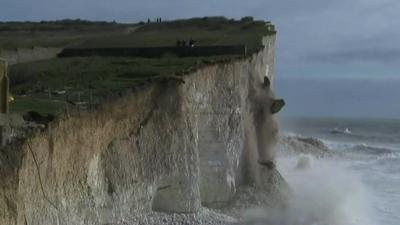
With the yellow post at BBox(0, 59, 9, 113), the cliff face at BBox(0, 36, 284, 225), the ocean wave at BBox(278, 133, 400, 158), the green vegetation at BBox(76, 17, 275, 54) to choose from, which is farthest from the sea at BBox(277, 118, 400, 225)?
the yellow post at BBox(0, 59, 9, 113)

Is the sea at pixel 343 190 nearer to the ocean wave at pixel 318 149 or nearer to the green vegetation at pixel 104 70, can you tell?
the ocean wave at pixel 318 149

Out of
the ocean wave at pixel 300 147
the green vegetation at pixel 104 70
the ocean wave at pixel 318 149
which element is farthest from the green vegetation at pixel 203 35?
the ocean wave at pixel 318 149

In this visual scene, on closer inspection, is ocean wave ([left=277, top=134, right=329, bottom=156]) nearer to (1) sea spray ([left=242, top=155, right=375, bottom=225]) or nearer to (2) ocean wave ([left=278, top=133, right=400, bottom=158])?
(2) ocean wave ([left=278, top=133, right=400, bottom=158])

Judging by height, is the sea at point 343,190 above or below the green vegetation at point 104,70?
below

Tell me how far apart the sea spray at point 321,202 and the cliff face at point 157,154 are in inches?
51.0

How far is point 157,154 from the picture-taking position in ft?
72.0

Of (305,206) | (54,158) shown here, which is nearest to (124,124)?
(54,158)

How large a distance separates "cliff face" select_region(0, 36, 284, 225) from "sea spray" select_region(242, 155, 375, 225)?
130 cm

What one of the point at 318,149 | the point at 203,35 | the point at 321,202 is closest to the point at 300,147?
the point at 318,149

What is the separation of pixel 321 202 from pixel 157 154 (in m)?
9.08

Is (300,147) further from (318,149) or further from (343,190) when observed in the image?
(343,190)

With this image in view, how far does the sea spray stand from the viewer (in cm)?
2525

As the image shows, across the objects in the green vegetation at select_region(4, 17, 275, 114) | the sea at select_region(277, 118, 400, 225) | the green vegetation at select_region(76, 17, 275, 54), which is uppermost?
the green vegetation at select_region(76, 17, 275, 54)

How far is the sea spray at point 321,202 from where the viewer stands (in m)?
25.2
